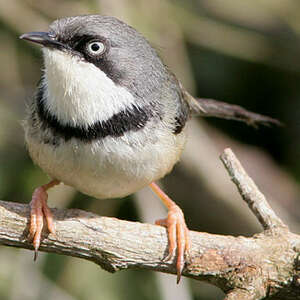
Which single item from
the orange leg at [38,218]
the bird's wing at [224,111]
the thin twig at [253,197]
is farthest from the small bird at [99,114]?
the bird's wing at [224,111]

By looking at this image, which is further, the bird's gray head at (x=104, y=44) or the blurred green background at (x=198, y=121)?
the blurred green background at (x=198, y=121)

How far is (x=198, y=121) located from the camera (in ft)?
25.4

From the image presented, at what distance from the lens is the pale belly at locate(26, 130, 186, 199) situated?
488cm

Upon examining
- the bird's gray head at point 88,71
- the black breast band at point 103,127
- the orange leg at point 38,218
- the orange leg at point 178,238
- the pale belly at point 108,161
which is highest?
the bird's gray head at point 88,71

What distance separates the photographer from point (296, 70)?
7.98 m

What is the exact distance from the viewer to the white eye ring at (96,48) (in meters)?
4.82

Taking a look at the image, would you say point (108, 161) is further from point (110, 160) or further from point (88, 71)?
point (88, 71)

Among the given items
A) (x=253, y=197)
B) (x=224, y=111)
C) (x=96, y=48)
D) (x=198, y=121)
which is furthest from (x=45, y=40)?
(x=198, y=121)

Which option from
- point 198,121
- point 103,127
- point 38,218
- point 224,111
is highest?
point 224,111

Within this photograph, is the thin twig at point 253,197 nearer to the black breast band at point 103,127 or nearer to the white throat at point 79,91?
the black breast band at point 103,127

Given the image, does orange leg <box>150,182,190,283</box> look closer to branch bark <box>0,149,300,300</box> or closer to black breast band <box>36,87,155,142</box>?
branch bark <box>0,149,300,300</box>

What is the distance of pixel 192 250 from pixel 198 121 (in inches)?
122

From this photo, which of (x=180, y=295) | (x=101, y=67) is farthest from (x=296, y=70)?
(x=101, y=67)

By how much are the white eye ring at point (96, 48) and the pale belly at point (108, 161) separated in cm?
62
